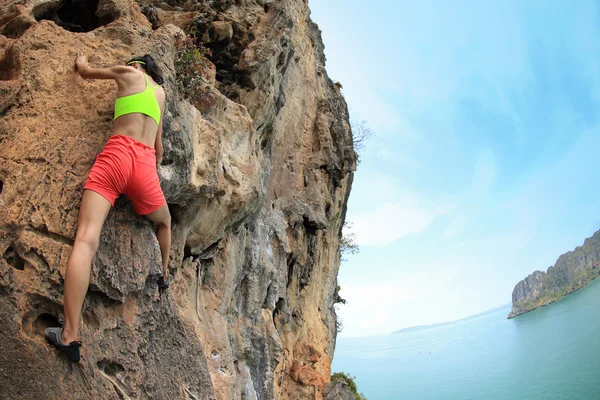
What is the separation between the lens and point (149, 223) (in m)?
3.69

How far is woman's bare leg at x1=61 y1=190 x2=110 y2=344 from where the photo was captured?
2814 millimetres

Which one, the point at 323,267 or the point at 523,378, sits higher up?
the point at 323,267

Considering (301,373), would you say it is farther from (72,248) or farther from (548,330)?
(548,330)

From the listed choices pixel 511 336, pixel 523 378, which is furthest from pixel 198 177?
pixel 511 336

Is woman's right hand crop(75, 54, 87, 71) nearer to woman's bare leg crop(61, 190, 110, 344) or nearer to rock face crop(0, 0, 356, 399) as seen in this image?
rock face crop(0, 0, 356, 399)

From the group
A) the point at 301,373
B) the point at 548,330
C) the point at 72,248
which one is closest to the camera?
the point at 72,248

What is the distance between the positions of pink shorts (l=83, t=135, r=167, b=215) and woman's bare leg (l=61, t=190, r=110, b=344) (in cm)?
9

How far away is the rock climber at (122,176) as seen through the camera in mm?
2848

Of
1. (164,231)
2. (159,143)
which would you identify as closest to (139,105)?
(159,143)

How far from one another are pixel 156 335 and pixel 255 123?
208 inches

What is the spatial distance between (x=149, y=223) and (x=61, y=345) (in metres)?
1.27

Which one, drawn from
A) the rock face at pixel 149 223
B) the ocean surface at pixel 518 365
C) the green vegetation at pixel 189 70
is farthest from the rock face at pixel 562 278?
the green vegetation at pixel 189 70

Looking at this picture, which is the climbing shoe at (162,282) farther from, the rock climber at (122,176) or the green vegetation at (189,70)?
the green vegetation at (189,70)

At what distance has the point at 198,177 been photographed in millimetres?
4719
